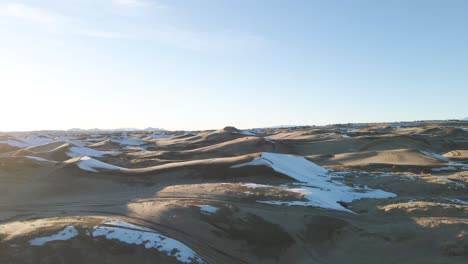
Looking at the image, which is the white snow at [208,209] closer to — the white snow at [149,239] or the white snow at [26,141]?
the white snow at [149,239]

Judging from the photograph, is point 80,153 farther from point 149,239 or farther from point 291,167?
point 149,239

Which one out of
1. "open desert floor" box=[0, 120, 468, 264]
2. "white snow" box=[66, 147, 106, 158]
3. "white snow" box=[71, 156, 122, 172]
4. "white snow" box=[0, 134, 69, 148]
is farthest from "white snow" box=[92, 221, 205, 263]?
"white snow" box=[0, 134, 69, 148]

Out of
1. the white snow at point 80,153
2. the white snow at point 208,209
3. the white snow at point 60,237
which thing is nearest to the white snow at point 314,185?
the white snow at point 208,209

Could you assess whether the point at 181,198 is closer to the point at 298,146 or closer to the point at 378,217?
the point at 378,217

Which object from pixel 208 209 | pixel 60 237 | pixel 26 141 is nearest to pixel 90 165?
pixel 208 209

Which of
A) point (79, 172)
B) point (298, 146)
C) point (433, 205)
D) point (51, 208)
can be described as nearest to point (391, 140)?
point (298, 146)
